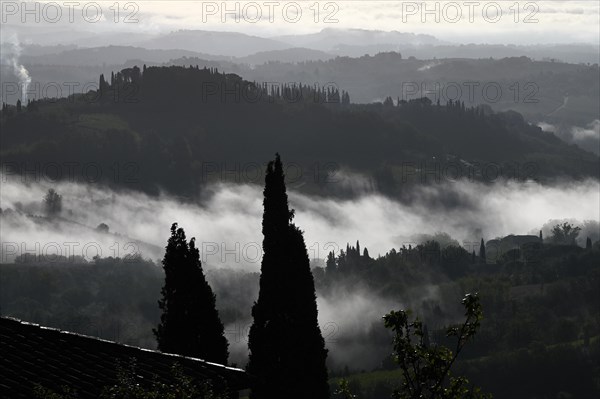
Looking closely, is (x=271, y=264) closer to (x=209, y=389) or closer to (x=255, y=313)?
(x=255, y=313)

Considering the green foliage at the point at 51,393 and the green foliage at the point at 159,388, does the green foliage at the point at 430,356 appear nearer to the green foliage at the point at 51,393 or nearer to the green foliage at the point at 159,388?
the green foliage at the point at 159,388

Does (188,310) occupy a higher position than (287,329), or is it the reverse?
(188,310)

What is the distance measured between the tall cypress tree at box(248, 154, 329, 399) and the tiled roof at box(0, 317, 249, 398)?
31333 mm

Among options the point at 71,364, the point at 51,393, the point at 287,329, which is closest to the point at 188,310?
the point at 287,329

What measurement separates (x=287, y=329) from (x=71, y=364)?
35.8m

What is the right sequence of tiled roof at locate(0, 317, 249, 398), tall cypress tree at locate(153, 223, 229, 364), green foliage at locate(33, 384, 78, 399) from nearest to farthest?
1. green foliage at locate(33, 384, 78, 399)
2. tiled roof at locate(0, 317, 249, 398)
3. tall cypress tree at locate(153, 223, 229, 364)

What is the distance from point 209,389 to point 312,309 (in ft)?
121

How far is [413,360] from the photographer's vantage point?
3228cm

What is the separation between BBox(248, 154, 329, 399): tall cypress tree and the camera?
213ft

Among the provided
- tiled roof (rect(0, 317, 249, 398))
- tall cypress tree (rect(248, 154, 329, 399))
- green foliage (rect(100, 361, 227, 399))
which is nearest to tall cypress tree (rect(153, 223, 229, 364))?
tall cypress tree (rect(248, 154, 329, 399))

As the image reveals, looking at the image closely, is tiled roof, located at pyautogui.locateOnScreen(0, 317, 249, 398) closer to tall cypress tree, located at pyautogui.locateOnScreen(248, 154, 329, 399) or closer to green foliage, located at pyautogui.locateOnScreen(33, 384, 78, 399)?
green foliage, located at pyautogui.locateOnScreen(33, 384, 78, 399)

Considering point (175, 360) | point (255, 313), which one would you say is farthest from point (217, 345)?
point (175, 360)

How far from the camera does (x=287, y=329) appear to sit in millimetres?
64875

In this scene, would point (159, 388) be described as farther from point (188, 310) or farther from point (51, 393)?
point (188, 310)
